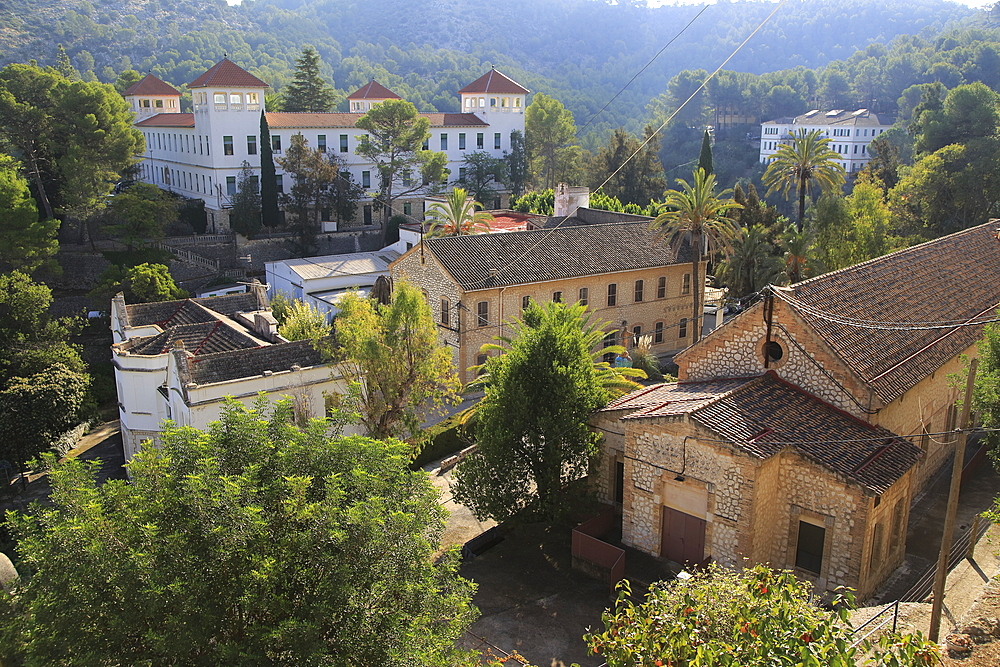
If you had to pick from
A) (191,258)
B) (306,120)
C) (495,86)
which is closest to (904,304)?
(191,258)

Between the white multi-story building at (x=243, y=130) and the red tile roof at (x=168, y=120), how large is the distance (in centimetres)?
15

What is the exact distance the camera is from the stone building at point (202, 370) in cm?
2698

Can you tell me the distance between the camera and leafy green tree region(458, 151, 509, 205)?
274 ft

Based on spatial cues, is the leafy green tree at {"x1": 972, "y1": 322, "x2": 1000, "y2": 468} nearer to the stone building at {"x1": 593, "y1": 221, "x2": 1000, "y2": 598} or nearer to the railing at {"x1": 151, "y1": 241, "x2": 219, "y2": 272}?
the stone building at {"x1": 593, "y1": 221, "x2": 1000, "y2": 598}

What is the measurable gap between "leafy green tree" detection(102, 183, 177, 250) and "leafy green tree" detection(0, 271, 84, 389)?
13.7 meters

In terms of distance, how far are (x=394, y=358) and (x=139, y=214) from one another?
43099 millimetres

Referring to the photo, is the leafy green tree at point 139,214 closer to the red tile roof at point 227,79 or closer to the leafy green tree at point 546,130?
the red tile roof at point 227,79

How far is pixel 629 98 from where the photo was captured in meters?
188

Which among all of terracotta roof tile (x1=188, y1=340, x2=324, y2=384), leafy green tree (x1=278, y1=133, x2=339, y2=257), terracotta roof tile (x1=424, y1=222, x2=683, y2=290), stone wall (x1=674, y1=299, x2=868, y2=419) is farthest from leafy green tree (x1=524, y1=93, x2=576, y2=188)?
stone wall (x1=674, y1=299, x2=868, y2=419)

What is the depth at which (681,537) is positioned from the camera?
2069cm

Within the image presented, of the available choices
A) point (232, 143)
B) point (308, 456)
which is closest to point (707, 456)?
point (308, 456)

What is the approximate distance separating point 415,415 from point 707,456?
39.6 ft

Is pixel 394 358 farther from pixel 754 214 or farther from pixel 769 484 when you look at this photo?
pixel 754 214

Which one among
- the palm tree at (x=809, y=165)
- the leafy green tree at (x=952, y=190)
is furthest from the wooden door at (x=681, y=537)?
the leafy green tree at (x=952, y=190)
